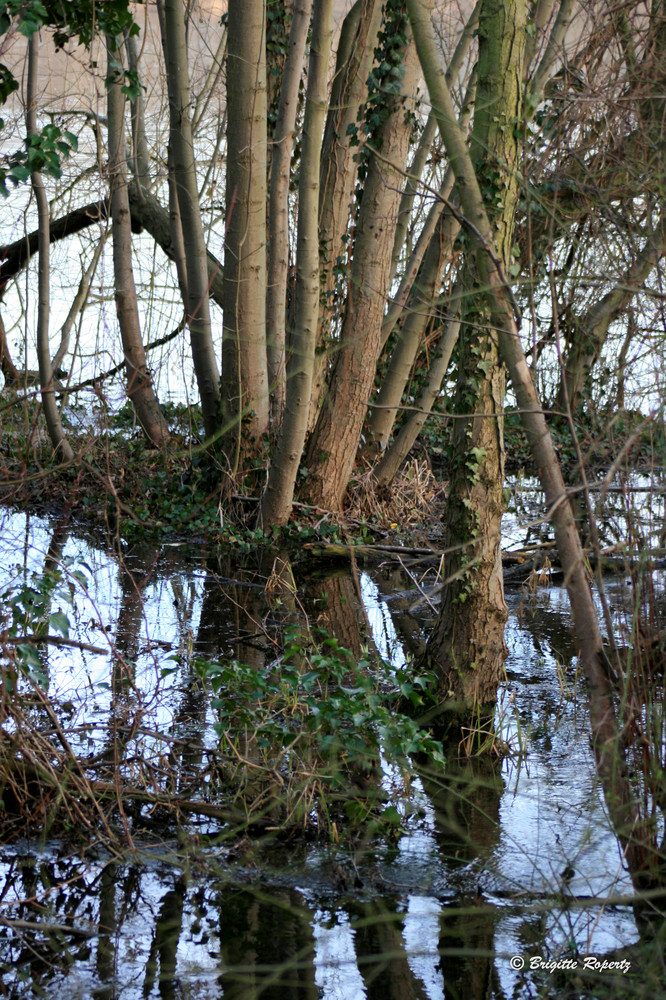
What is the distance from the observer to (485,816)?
3912 millimetres

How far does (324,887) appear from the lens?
3.37 meters

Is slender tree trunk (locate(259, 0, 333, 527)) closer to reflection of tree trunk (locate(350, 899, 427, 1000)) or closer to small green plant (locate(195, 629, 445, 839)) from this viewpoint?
small green plant (locate(195, 629, 445, 839))

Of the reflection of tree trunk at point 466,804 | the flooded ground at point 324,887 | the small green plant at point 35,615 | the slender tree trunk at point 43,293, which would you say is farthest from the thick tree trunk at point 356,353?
the small green plant at point 35,615

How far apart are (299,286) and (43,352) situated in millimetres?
2359

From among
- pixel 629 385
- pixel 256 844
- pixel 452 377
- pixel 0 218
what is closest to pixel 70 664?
pixel 256 844

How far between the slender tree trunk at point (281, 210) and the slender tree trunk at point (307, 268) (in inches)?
8.4

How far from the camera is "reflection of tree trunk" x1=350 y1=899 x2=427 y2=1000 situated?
2.92 metres

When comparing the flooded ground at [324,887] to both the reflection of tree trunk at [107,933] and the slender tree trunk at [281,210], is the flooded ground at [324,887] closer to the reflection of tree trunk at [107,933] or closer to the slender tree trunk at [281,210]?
the reflection of tree trunk at [107,933]

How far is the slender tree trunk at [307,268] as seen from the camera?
696 centimetres

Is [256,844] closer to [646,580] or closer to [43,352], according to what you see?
[646,580]

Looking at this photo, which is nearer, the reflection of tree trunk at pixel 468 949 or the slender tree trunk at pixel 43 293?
the reflection of tree trunk at pixel 468 949

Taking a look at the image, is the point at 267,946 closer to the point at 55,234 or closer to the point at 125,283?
the point at 125,283

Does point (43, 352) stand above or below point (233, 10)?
below

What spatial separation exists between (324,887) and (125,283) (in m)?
7.50
